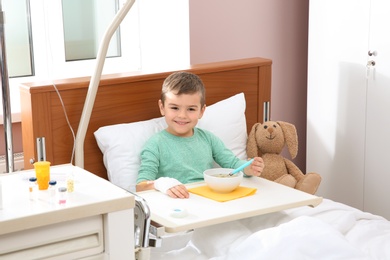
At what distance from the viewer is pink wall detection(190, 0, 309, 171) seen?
3.25m

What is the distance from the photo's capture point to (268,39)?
11.4 ft

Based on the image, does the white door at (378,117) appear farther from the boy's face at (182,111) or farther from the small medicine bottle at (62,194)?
the small medicine bottle at (62,194)

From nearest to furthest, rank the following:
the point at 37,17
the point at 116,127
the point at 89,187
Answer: the point at 89,187 → the point at 116,127 → the point at 37,17

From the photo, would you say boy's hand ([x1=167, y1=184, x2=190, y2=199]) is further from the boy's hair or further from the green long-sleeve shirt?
the boy's hair

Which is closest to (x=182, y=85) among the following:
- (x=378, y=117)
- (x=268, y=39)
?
(x=378, y=117)

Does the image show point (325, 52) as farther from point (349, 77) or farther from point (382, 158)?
point (382, 158)

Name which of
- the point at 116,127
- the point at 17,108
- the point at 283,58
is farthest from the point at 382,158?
the point at 17,108

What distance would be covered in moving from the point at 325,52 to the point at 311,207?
115cm

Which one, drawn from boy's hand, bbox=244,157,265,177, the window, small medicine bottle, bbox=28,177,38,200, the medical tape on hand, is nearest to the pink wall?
the window

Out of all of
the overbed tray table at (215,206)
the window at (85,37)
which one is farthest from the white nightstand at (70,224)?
the window at (85,37)

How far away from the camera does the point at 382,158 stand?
3.02 metres

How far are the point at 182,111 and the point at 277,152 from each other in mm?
569

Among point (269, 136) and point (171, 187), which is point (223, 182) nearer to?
point (171, 187)

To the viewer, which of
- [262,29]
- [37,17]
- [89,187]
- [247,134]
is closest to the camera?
[89,187]
